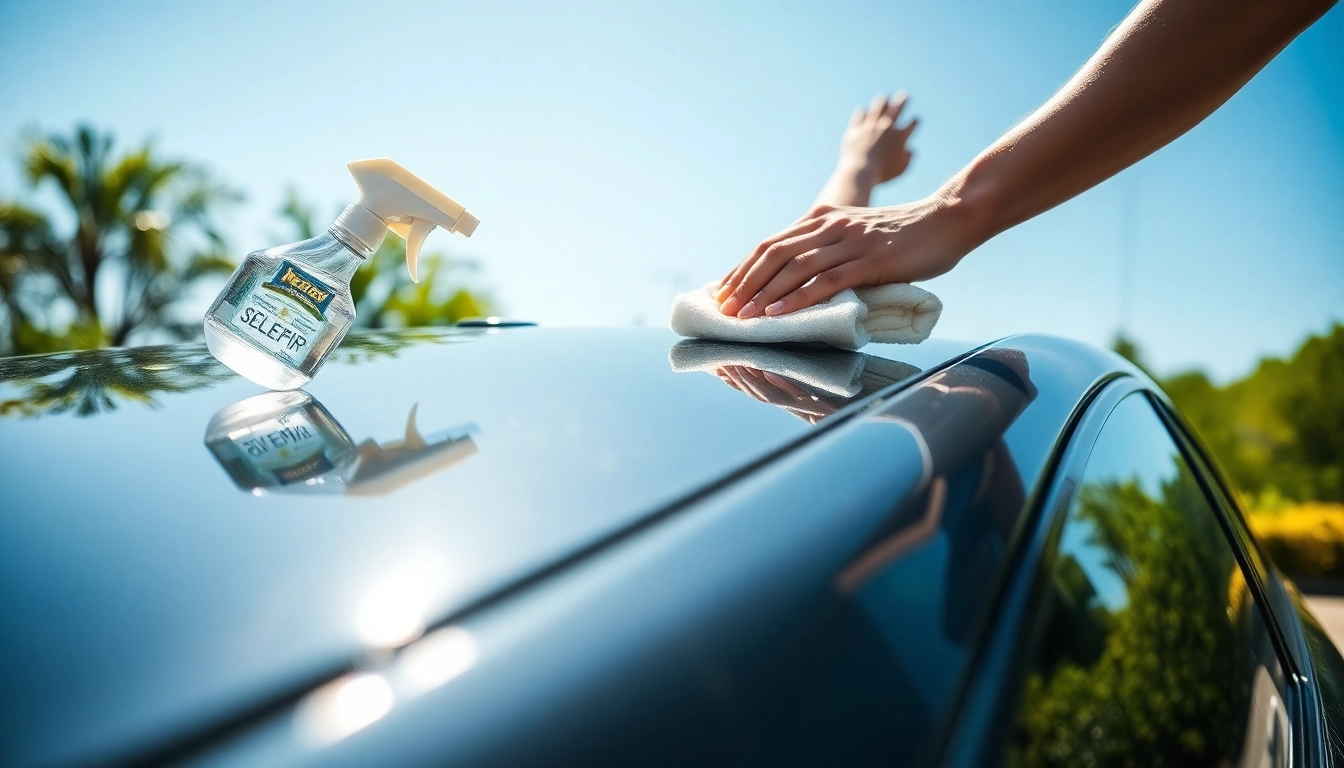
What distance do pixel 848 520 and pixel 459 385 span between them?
1.65 feet

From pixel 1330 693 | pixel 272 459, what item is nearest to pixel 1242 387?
pixel 1330 693

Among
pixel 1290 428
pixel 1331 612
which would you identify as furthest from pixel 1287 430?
pixel 1331 612

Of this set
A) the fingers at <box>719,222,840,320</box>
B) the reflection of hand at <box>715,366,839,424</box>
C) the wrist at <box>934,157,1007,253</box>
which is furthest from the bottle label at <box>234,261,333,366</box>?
the wrist at <box>934,157,1007,253</box>

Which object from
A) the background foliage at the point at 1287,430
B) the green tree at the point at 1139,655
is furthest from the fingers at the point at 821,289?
the background foliage at the point at 1287,430

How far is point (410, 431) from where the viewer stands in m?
0.68

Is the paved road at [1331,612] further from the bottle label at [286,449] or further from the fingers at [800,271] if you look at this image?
the bottle label at [286,449]

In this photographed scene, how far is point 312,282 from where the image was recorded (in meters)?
1.02

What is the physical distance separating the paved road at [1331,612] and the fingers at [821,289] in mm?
9286

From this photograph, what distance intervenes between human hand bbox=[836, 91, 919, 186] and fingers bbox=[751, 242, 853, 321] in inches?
34.7

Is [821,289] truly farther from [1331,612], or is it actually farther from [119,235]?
[119,235]

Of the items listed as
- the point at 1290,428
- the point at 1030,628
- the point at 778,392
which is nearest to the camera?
the point at 1030,628

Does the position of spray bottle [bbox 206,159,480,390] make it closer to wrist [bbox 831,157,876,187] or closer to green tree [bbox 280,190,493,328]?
wrist [bbox 831,157,876,187]

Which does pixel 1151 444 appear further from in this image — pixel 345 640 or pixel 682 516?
pixel 345 640

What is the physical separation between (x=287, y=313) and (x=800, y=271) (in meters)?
0.77
